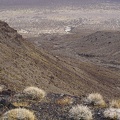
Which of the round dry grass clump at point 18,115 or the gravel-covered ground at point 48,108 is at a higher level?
the round dry grass clump at point 18,115

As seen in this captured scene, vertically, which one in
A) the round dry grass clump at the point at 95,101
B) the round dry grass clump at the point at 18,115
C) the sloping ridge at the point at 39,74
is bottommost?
the sloping ridge at the point at 39,74

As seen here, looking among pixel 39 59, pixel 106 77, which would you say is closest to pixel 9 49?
pixel 39 59

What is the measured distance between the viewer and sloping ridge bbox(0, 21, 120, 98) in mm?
27625

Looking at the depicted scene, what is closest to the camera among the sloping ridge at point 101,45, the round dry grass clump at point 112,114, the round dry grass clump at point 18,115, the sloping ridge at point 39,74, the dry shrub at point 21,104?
the round dry grass clump at point 18,115

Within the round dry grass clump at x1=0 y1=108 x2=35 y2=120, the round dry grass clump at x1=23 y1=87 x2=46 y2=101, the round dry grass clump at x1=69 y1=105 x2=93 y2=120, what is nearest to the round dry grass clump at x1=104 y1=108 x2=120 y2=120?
the round dry grass clump at x1=69 y1=105 x2=93 y2=120

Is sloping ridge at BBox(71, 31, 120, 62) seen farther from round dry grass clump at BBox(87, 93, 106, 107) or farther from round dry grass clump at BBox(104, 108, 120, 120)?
round dry grass clump at BBox(104, 108, 120, 120)

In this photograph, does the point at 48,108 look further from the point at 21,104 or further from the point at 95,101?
the point at 95,101

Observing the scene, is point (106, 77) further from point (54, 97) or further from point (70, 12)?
point (70, 12)

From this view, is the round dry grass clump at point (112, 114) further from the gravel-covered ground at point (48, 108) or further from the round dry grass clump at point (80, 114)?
the round dry grass clump at point (80, 114)

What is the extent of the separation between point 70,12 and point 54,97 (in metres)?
182

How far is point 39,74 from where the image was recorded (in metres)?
31.0

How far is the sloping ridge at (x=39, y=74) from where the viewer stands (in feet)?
90.6

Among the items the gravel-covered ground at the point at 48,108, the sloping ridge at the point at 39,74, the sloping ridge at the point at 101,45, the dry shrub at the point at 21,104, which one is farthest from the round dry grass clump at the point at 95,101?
the sloping ridge at the point at 101,45

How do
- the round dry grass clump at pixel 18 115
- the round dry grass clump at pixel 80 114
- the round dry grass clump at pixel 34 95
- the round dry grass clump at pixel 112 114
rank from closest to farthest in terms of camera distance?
the round dry grass clump at pixel 18 115
the round dry grass clump at pixel 80 114
the round dry grass clump at pixel 112 114
the round dry grass clump at pixel 34 95
